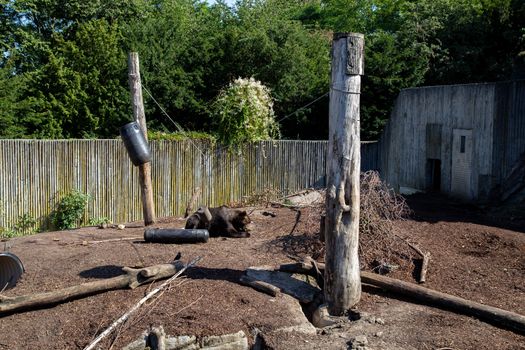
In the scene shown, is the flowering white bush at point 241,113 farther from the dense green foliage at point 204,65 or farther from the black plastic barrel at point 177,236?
the black plastic barrel at point 177,236

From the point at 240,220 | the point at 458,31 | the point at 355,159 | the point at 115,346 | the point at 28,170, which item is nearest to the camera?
the point at 115,346

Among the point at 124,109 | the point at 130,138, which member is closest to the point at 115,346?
the point at 130,138

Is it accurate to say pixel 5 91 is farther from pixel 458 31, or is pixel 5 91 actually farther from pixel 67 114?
pixel 458 31

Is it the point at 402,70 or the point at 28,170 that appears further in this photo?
the point at 402,70

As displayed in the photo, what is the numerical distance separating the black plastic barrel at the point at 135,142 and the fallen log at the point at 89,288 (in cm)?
368

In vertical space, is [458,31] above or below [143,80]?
above

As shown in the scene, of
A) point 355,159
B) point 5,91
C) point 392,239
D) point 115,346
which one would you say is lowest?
point 115,346

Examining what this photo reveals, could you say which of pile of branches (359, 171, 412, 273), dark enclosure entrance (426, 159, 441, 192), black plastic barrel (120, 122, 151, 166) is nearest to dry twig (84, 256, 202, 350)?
pile of branches (359, 171, 412, 273)

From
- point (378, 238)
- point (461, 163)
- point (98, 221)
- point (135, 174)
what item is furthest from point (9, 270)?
point (461, 163)

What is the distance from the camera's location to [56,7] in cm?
2534

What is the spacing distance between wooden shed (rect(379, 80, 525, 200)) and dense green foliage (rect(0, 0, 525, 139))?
296 centimetres

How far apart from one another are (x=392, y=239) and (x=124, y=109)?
42.7 feet

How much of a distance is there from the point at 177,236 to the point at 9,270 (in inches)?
99.9

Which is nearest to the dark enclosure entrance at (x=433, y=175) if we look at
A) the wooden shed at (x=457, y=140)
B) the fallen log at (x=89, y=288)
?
the wooden shed at (x=457, y=140)
